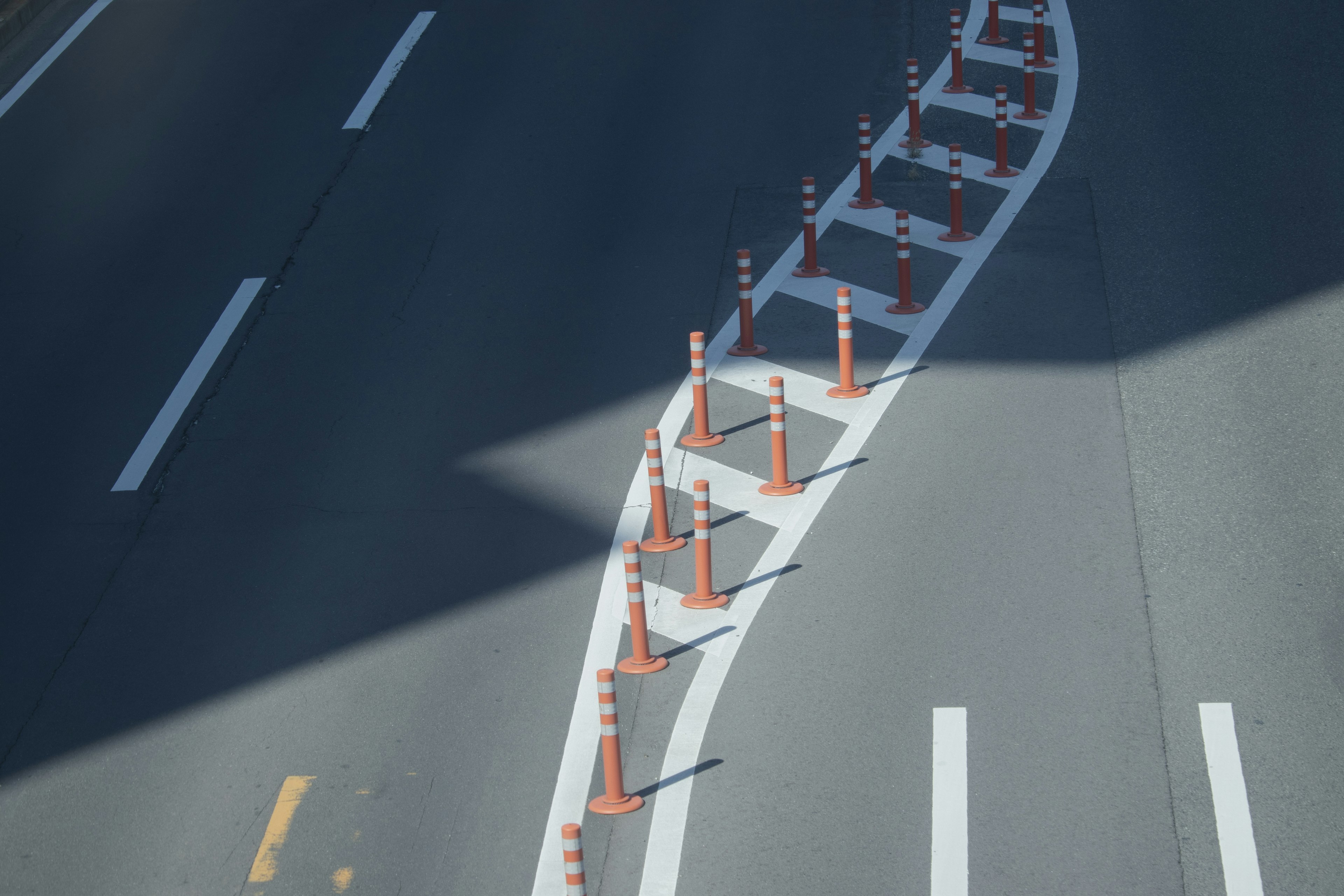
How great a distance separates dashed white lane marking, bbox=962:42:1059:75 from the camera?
1683 cm

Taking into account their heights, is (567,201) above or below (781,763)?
above

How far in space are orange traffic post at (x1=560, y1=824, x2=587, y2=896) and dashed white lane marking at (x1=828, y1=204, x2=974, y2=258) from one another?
8.90 m

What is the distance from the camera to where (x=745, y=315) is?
1173 centimetres

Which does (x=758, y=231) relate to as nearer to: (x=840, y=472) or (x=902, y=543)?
(x=840, y=472)

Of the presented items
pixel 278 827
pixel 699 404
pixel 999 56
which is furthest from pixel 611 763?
pixel 999 56

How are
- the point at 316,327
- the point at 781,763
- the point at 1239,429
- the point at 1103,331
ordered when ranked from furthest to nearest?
the point at 316,327 < the point at 1103,331 < the point at 1239,429 < the point at 781,763

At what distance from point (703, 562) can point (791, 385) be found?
130 inches

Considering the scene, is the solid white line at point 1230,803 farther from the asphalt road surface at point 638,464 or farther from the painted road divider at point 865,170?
the painted road divider at point 865,170

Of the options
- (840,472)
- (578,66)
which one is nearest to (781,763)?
(840,472)

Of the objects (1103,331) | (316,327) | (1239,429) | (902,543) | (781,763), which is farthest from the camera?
(316,327)

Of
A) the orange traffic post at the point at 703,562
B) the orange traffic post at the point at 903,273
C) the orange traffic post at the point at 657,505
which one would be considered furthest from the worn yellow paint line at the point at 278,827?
the orange traffic post at the point at 903,273

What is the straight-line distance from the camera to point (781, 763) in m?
7.80

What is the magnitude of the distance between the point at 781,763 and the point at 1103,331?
6058 mm

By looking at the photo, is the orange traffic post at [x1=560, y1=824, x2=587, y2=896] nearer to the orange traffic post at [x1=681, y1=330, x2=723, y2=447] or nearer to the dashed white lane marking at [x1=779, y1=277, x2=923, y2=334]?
the orange traffic post at [x1=681, y1=330, x2=723, y2=447]
